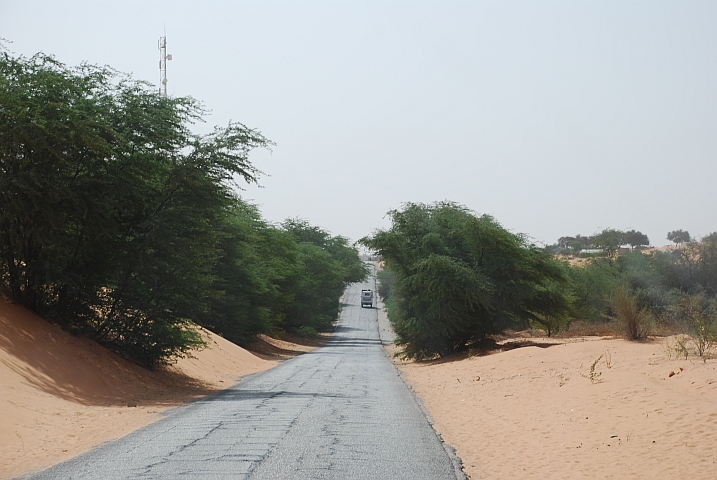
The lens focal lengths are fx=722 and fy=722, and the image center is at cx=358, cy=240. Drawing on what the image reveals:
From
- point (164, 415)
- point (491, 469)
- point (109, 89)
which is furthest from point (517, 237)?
point (491, 469)

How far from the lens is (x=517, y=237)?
37.4m

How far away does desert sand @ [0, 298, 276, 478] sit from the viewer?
41.3ft

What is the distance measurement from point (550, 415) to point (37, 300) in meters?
16.4

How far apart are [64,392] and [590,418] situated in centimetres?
1253

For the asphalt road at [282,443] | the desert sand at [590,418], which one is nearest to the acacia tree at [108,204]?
Answer: the asphalt road at [282,443]

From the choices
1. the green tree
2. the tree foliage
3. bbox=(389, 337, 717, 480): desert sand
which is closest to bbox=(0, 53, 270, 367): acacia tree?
the tree foliage

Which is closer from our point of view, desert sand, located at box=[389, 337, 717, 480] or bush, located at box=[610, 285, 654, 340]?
desert sand, located at box=[389, 337, 717, 480]

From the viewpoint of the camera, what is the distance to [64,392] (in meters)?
18.1

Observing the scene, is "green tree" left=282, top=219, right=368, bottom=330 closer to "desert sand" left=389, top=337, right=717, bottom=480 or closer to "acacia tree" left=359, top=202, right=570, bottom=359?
"acacia tree" left=359, top=202, right=570, bottom=359

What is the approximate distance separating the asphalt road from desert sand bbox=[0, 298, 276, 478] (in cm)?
90

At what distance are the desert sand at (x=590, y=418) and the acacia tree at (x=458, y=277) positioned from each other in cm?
1151

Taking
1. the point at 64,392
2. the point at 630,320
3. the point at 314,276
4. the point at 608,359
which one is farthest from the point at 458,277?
the point at 314,276

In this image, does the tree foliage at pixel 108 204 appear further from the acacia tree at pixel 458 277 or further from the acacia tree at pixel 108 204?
the acacia tree at pixel 458 277

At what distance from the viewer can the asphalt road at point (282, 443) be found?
962 centimetres
